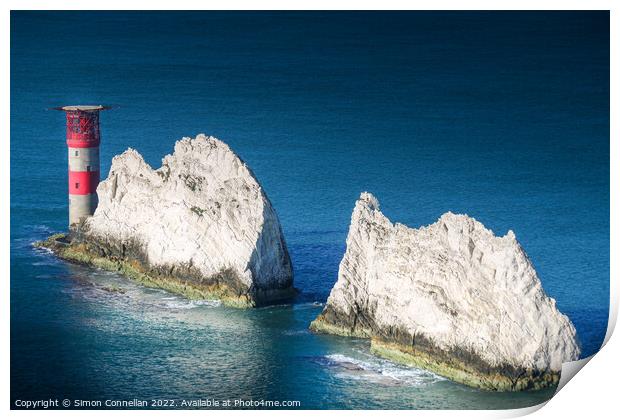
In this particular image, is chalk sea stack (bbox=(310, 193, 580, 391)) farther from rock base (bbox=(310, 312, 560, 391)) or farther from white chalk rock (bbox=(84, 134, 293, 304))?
white chalk rock (bbox=(84, 134, 293, 304))

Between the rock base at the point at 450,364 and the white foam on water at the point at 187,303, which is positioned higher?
the white foam on water at the point at 187,303

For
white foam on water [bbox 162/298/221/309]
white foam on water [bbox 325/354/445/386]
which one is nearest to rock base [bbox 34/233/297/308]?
white foam on water [bbox 162/298/221/309]

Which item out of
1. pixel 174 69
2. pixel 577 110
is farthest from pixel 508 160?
pixel 174 69

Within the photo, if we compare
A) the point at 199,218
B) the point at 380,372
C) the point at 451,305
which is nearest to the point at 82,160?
the point at 199,218

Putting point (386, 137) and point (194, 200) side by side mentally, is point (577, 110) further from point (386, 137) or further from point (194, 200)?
point (194, 200)

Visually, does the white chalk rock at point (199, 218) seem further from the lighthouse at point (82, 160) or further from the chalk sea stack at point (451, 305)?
the chalk sea stack at point (451, 305)

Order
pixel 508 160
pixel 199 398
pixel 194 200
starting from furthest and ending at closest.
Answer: pixel 508 160
pixel 194 200
pixel 199 398

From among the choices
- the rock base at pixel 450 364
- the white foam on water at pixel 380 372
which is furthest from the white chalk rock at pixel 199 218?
the white foam on water at pixel 380 372
